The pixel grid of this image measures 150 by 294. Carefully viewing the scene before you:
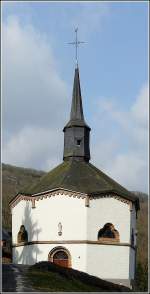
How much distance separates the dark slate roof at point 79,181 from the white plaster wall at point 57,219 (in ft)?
Result: 2.83

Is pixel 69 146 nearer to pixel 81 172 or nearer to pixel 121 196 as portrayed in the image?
pixel 81 172

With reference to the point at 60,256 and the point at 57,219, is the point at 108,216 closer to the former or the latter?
the point at 57,219

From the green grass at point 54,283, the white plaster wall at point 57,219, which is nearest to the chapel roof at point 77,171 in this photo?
the white plaster wall at point 57,219

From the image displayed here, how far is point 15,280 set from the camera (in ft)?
85.1

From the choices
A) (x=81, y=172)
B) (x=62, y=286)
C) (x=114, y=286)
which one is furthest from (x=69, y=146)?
(x=62, y=286)

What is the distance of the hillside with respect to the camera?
73900mm

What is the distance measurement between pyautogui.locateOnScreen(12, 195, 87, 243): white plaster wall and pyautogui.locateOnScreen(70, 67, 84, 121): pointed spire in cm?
748

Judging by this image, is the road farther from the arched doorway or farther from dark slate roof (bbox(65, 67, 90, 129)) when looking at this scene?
dark slate roof (bbox(65, 67, 90, 129))

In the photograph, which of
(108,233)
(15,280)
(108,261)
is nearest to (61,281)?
(15,280)

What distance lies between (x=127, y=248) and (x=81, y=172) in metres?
6.20

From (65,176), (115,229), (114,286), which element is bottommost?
(114,286)

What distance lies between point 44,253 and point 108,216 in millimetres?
4732

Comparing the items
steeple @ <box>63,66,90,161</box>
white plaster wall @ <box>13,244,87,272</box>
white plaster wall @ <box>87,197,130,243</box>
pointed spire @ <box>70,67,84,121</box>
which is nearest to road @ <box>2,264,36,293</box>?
white plaster wall @ <box>13,244,87,272</box>

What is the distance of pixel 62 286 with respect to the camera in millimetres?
26203
